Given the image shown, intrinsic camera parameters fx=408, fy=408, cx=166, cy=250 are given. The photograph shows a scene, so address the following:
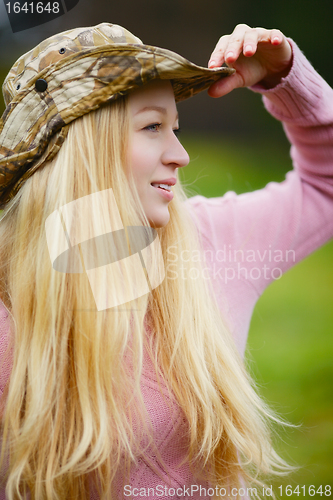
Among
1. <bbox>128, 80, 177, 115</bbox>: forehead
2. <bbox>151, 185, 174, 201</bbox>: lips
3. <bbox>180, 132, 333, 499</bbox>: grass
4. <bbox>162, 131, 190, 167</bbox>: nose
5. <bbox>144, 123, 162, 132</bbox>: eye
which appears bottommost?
<bbox>180, 132, 333, 499</bbox>: grass

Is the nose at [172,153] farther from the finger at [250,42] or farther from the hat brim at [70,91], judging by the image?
the finger at [250,42]

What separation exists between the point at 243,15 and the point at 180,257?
211cm

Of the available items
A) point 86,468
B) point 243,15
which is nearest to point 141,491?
point 86,468

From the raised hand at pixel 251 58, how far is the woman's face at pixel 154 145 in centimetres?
17

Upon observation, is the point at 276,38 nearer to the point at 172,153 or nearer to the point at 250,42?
the point at 250,42

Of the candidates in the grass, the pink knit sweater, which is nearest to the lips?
the pink knit sweater

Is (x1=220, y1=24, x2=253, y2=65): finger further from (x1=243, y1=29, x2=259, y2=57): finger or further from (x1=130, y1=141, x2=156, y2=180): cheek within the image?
(x1=130, y1=141, x2=156, y2=180): cheek

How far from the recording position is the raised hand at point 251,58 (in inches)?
37.7

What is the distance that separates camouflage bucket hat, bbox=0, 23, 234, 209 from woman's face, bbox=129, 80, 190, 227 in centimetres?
4

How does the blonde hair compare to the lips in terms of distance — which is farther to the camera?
the lips

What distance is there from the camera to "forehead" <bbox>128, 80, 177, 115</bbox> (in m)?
0.84

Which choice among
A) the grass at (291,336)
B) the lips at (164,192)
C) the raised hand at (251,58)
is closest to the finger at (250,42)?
the raised hand at (251,58)

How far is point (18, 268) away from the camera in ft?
2.95

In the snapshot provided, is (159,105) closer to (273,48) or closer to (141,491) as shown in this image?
(273,48)
